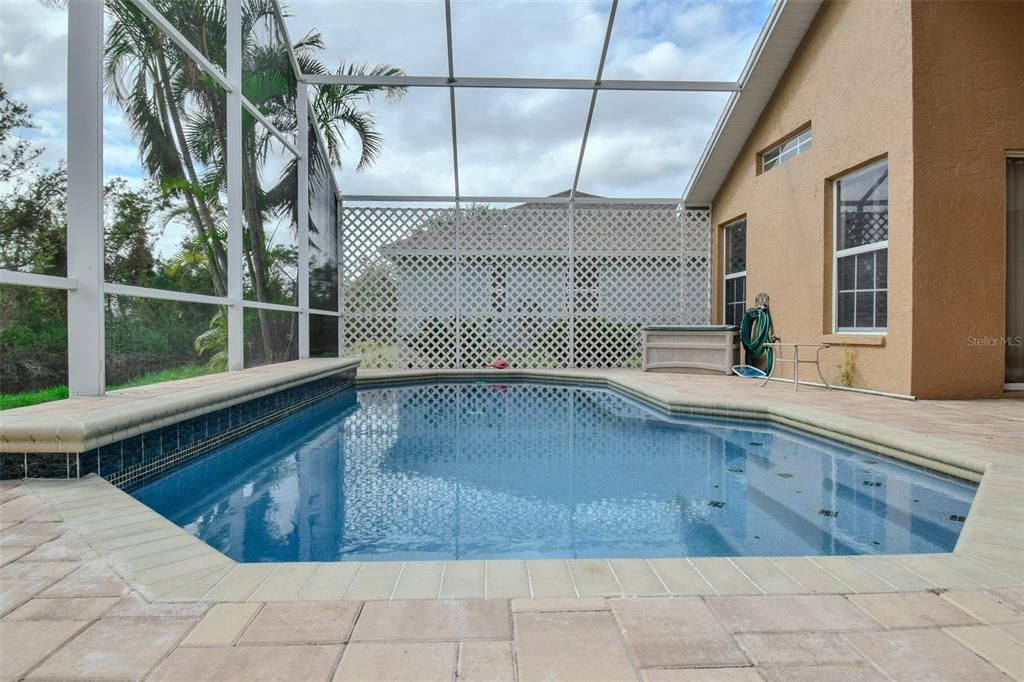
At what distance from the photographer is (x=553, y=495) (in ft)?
9.69

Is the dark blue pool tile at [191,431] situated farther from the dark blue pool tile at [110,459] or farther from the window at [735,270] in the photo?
the window at [735,270]

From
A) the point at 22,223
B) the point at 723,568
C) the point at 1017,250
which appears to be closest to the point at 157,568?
the point at 723,568

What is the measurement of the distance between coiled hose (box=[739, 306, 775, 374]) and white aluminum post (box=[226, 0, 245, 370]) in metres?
5.64

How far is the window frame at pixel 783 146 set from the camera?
21.6ft

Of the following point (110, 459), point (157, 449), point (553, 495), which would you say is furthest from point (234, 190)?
point (553, 495)

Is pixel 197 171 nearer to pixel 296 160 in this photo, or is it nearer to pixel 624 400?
pixel 296 160

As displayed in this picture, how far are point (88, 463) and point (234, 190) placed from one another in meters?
3.42

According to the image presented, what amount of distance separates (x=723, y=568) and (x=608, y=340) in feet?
24.6

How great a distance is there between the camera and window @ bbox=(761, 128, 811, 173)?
263 inches

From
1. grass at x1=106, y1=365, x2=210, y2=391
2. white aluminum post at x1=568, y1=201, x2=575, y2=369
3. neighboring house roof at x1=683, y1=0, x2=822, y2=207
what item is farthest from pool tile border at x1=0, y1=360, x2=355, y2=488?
neighboring house roof at x1=683, y1=0, x2=822, y2=207

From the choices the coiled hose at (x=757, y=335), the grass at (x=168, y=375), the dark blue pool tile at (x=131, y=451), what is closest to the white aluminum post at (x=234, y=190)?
the grass at (x=168, y=375)

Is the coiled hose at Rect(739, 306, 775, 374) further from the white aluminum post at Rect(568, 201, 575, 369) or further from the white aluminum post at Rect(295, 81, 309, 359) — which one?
the white aluminum post at Rect(295, 81, 309, 359)

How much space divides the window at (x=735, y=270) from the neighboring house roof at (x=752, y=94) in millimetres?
689

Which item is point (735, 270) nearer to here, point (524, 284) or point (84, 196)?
point (524, 284)
